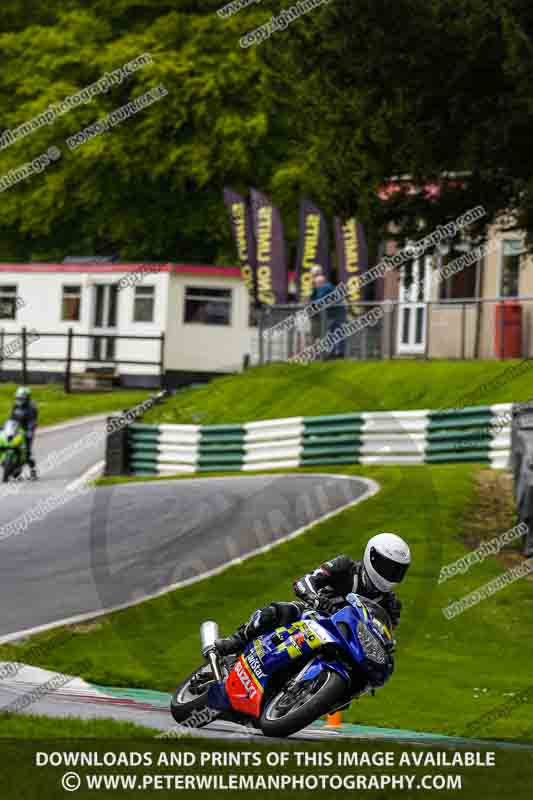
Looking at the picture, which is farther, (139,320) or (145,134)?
(145,134)

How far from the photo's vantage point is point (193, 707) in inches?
392

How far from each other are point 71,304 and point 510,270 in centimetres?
1526

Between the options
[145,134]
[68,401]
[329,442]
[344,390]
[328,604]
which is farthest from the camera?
[145,134]

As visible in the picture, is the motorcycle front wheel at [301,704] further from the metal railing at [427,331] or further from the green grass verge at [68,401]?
the green grass verge at [68,401]

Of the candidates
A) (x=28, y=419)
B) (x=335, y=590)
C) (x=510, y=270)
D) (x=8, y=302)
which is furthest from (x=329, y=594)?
(x=8, y=302)

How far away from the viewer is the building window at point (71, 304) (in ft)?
149

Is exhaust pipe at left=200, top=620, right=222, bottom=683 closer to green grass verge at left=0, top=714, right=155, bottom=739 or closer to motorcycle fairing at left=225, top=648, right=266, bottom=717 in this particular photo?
motorcycle fairing at left=225, top=648, right=266, bottom=717

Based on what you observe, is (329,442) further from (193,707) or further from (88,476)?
(193,707)

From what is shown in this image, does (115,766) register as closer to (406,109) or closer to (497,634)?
(497,634)

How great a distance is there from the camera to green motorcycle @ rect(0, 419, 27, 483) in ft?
92.2

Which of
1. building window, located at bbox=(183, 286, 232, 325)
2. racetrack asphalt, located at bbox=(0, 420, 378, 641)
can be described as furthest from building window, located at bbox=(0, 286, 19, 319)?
Result: racetrack asphalt, located at bbox=(0, 420, 378, 641)

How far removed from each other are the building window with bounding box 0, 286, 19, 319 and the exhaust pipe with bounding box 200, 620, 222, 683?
120ft

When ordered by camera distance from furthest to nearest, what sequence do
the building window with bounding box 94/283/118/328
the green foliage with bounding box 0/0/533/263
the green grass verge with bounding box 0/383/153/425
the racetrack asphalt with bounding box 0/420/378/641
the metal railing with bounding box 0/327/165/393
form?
the green foliage with bounding box 0/0/533/263 < the building window with bounding box 94/283/118/328 < the metal railing with bounding box 0/327/165/393 < the green grass verge with bounding box 0/383/153/425 < the racetrack asphalt with bounding box 0/420/378/641

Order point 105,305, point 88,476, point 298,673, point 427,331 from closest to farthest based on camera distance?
point 298,673, point 88,476, point 427,331, point 105,305
